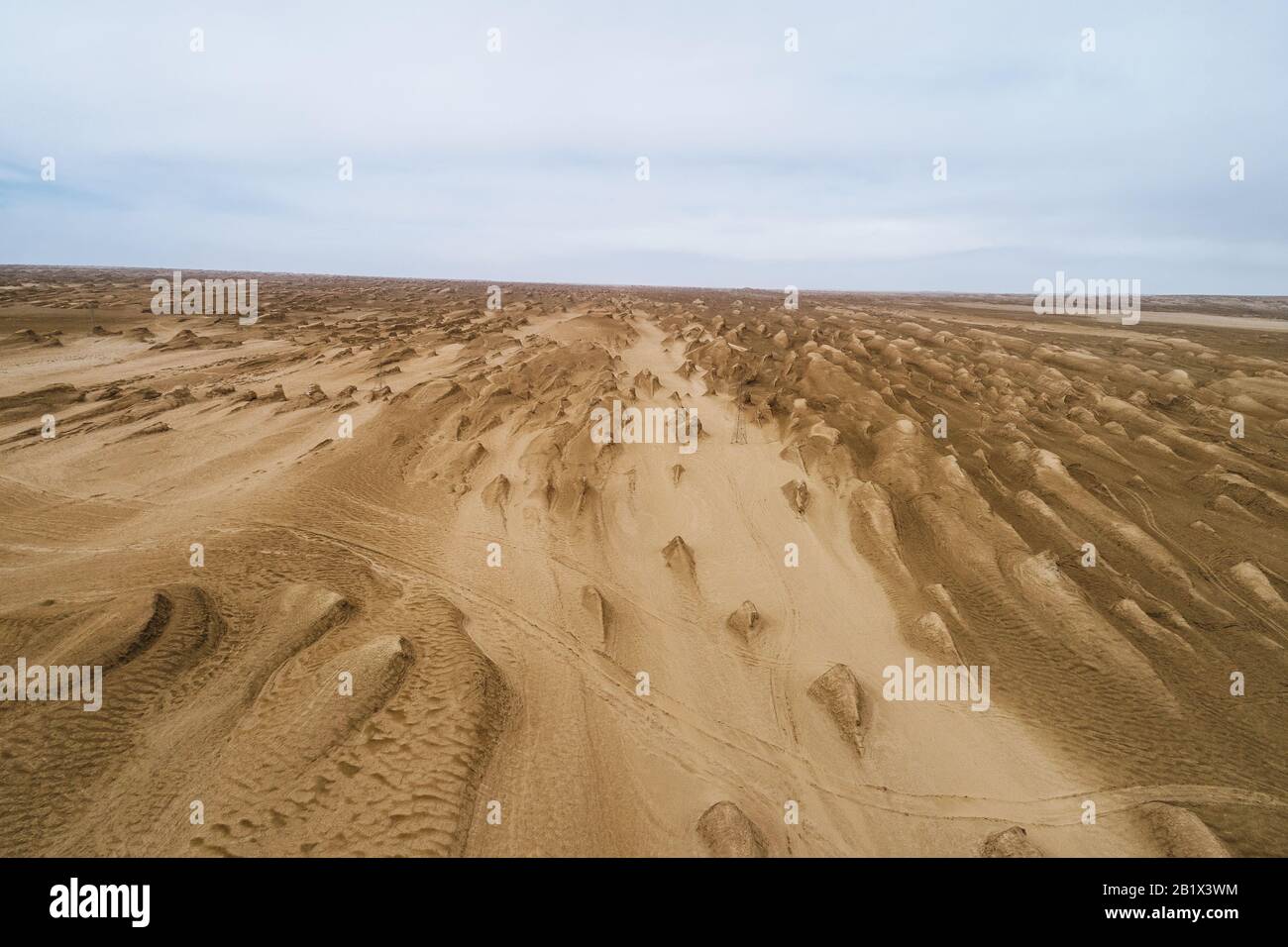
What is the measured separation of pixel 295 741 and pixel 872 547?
1650 cm

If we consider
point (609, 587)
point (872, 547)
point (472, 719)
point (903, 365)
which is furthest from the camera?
point (903, 365)

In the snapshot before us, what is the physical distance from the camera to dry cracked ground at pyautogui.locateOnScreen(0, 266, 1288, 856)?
8.49 meters

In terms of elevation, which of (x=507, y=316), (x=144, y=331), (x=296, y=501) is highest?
(x=507, y=316)

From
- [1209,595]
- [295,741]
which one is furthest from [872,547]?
[295,741]

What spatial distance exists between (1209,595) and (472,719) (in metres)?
20.2

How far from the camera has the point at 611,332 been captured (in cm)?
4844

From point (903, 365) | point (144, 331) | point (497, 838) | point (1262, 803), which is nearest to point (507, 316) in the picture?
point (144, 331)

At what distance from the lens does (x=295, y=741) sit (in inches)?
348

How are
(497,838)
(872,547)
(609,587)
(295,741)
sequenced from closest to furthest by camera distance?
(497,838)
(295,741)
(609,587)
(872,547)

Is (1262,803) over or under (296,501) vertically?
under

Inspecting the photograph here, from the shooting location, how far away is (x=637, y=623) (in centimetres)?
1365

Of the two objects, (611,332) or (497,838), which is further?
(611,332)

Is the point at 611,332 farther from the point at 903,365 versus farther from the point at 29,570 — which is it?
the point at 29,570

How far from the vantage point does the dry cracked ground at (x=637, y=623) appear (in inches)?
334
